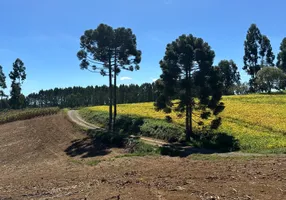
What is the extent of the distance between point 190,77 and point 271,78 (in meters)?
54.7

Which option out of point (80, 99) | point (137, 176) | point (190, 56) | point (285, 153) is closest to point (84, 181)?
point (137, 176)

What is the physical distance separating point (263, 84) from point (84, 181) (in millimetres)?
71745

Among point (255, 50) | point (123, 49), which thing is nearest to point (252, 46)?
point (255, 50)

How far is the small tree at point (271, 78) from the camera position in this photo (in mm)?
73500

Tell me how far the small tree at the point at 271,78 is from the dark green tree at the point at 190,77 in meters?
53.9

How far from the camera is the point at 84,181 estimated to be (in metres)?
13.8

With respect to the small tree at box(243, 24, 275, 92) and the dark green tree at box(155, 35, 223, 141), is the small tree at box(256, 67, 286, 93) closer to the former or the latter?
the small tree at box(243, 24, 275, 92)

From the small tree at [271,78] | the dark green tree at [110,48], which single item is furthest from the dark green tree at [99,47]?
the small tree at [271,78]

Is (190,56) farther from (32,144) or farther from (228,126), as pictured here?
(32,144)

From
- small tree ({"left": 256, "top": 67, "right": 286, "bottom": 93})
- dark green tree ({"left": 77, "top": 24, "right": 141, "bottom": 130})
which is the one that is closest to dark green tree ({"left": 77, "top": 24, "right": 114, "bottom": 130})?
dark green tree ({"left": 77, "top": 24, "right": 141, "bottom": 130})

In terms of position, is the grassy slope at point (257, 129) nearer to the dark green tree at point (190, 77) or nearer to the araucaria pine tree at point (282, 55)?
the dark green tree at point (190, 77)

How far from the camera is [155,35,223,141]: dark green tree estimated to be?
84.1 feet

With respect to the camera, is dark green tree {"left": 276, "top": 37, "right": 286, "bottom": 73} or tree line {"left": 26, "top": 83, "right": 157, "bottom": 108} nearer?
dark green tree {"left": 276, "top": 37, "right": 286, "bottom": 73}

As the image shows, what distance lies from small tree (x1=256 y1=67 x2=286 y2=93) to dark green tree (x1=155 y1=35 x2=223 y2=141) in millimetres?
53853
